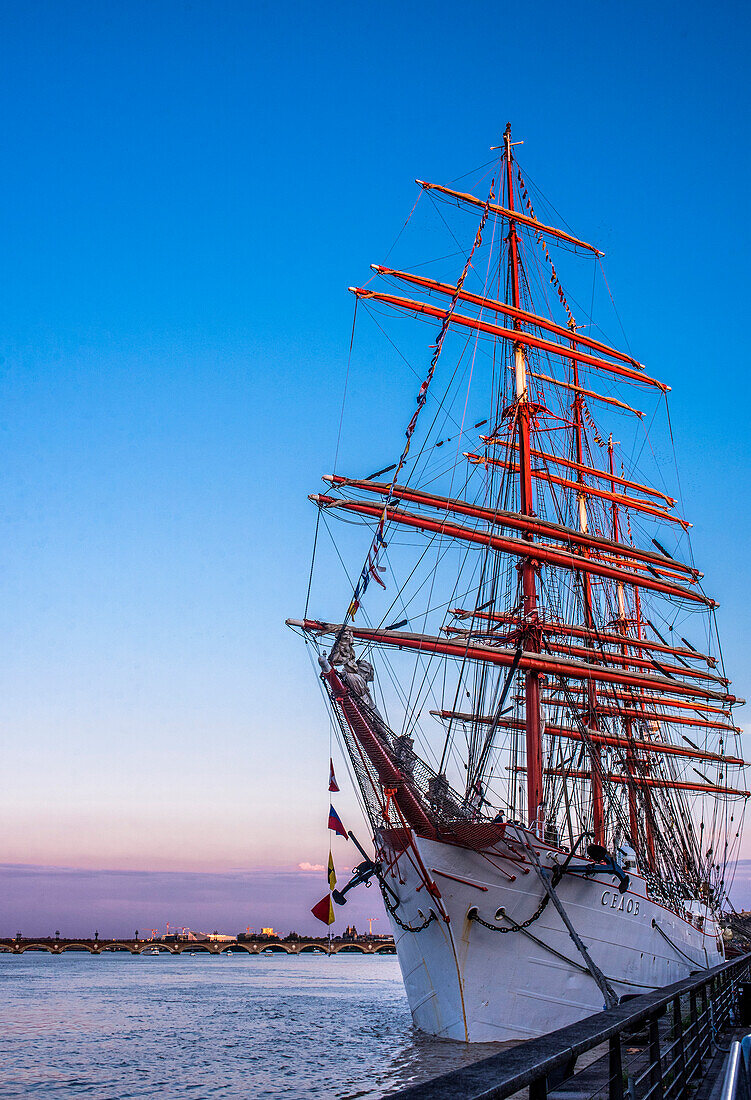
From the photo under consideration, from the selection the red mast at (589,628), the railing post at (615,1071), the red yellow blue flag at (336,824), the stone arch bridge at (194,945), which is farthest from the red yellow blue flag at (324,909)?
the stone arch bridge at (194,945)

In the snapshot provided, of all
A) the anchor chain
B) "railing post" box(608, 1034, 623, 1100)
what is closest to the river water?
the anchor chain

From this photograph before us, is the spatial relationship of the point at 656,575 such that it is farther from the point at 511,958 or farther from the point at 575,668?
the point at 511,958

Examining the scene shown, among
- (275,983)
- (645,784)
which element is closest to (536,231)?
(645,784)

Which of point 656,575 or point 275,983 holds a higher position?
point 656,575

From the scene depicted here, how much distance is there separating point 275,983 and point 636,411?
74969mm

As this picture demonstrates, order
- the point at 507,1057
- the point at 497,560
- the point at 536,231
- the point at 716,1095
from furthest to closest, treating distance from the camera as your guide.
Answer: the point at 536,231, the point at 497,560, the point at 716,1095, the point at 507,1057

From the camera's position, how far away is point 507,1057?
4.59 m

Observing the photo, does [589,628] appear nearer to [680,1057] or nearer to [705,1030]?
[705,1030]

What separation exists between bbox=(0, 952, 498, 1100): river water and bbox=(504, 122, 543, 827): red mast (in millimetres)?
7893

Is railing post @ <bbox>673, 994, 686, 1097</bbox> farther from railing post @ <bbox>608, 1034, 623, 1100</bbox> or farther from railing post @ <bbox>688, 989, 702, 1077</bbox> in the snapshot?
railing post @ <bbox>608, 1034, 623, 1100</bbox>

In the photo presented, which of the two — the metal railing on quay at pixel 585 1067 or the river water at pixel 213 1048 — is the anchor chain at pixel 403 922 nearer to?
the river water at pixel 213 1048

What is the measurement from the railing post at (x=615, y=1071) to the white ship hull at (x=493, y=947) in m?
17.3

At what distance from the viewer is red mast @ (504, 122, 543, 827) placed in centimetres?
2912

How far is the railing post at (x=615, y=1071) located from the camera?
5637mm
